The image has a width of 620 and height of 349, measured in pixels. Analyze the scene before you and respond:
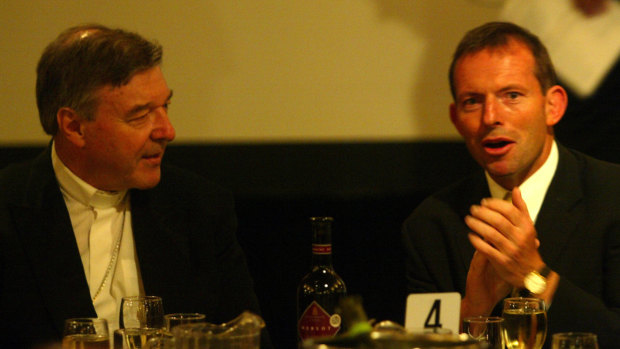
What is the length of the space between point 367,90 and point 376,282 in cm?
73

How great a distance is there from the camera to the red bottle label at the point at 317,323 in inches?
69.6

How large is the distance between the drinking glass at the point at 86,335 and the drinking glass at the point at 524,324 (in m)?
0.76

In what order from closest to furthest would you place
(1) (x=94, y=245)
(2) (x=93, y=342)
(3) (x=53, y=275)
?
1. (2) (x=93, y=342)
2. (3) (x=53, y=275)
3. (1) (x=94, y=245)

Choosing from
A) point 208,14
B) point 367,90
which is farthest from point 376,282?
point 208,14

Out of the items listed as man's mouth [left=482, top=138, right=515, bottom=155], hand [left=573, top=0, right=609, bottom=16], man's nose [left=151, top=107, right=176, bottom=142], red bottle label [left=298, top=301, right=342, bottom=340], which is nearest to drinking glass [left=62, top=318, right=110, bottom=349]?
red bottle label [left=298, top=301, right=342, bottom=340]

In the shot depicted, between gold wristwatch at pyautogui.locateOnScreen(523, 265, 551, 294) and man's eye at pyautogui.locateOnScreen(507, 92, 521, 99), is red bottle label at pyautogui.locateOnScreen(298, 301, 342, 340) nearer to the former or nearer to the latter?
gold wristwatch at pyautogui.locateOnScreen(523, 265, 551, 294)

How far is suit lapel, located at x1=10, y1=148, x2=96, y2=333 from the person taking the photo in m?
2.09

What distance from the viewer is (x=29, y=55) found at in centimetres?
297

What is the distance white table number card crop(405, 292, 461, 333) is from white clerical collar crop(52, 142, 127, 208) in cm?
117

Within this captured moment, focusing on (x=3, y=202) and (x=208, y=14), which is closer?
(x=3, y=202)

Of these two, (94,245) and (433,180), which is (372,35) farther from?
(94,245)

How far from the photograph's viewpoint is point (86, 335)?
1.47m

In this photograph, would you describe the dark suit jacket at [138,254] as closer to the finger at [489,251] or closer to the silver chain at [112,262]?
the silver chain at [112,262]

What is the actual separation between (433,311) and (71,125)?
1.30 metres
